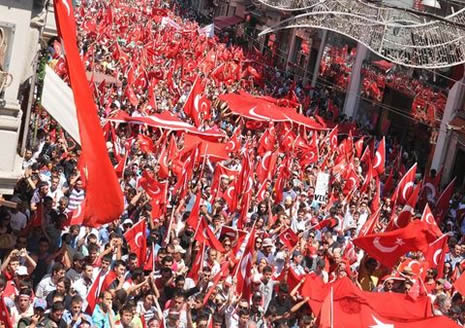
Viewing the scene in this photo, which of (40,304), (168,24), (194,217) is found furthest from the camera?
(168,24)

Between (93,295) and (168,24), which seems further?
(168,24)

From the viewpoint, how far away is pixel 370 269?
12.2 meters

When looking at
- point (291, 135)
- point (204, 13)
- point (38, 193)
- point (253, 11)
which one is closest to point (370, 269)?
point (38, 193)

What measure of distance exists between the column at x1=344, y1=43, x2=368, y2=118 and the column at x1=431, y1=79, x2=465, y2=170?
860cm

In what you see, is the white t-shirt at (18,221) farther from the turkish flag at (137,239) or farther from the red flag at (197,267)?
the red flag at (197,267)

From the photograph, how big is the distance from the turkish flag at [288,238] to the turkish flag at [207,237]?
48.7 inches

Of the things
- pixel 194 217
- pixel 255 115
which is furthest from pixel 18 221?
pixel 255 115

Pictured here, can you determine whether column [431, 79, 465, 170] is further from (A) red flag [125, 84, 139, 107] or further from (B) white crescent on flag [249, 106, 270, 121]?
(A) red flag [125, 84, 139, 107]

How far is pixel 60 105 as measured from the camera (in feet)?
37.6

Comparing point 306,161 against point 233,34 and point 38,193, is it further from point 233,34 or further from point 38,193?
point 233,34

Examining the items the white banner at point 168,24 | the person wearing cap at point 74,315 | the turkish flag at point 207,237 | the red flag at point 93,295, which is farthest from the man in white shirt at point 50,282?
the white banner at point 168,24

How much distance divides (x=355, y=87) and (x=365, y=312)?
27308mm

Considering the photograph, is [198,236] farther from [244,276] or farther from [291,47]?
[291,47]

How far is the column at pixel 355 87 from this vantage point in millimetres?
36312
